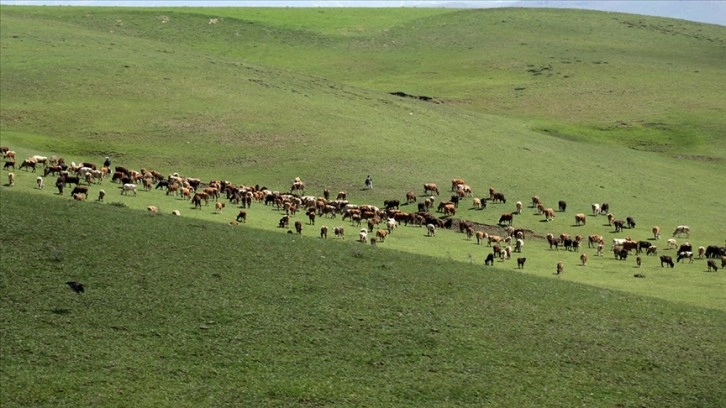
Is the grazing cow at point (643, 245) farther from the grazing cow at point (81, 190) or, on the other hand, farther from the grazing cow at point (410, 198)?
the grazing cow at point (81, 190)

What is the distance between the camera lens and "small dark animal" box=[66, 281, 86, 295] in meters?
29.4

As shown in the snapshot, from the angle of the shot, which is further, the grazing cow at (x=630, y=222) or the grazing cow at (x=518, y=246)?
the grazing cow at (x=630, y=222)

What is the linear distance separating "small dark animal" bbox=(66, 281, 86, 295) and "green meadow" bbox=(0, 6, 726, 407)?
1.12 ft

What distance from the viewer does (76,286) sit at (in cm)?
2961

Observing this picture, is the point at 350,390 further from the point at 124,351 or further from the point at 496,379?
the point at 124,351

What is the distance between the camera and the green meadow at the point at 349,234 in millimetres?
26109

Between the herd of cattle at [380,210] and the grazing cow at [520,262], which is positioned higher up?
the herd of cattle at [380,210]

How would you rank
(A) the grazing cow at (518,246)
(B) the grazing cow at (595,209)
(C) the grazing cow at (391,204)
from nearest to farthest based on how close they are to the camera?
(A) the grazing cow at (518,246) → (C) the grazing cow at (391,204) → (B) the grazing cow at (595,209)

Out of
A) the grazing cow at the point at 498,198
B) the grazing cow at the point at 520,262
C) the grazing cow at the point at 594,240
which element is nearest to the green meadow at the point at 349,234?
the grazing cow at the point at 520,262

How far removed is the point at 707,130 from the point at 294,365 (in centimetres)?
6169

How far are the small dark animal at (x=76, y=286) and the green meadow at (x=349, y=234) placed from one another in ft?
1.12

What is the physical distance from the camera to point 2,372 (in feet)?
81.0

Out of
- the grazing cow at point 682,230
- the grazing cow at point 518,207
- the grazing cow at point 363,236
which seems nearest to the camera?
the grazing cow at point 363,236

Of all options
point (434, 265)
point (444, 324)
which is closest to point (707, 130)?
point (434, 265)
